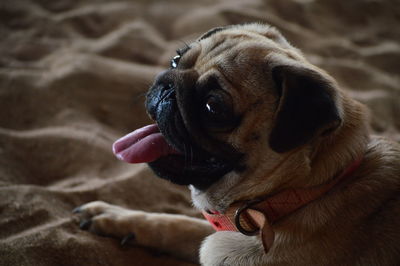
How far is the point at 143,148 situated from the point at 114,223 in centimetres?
46

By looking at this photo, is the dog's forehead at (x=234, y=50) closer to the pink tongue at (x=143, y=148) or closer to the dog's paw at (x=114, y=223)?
the pink tongue at (x=143, y=148)

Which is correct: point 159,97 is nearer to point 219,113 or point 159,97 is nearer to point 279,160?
point 219,113

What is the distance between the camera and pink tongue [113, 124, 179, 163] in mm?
1664

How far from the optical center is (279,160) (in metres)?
1.44

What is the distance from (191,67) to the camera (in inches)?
65.2

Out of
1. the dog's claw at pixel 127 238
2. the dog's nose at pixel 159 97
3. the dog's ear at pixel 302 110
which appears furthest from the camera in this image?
the dog's claw at pixel 127 238

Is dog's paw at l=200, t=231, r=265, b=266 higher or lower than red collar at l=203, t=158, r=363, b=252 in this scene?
lower

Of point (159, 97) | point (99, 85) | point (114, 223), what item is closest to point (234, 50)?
point (159, 97)

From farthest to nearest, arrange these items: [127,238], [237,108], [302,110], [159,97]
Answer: [127,238], [159,97], [237,108], [302,110]

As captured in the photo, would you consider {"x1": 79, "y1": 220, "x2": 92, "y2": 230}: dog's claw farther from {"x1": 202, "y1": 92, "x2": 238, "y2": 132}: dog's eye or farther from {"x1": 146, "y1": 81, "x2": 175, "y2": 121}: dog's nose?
{"x1": 202, "y1": 92, "x2": 238, "y2": 132}: dog's eye

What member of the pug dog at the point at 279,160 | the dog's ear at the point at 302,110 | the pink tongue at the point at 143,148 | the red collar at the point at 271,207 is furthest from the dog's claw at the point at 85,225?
the dog's ear at the point at 302,110

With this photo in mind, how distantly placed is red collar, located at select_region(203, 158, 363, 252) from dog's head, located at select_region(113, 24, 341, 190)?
0.42 feet

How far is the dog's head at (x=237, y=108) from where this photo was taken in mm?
1338

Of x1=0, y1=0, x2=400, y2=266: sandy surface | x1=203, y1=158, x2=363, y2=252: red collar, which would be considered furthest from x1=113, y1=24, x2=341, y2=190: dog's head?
x1=0, y1=0, x2=400, y2=266: sandy surface
